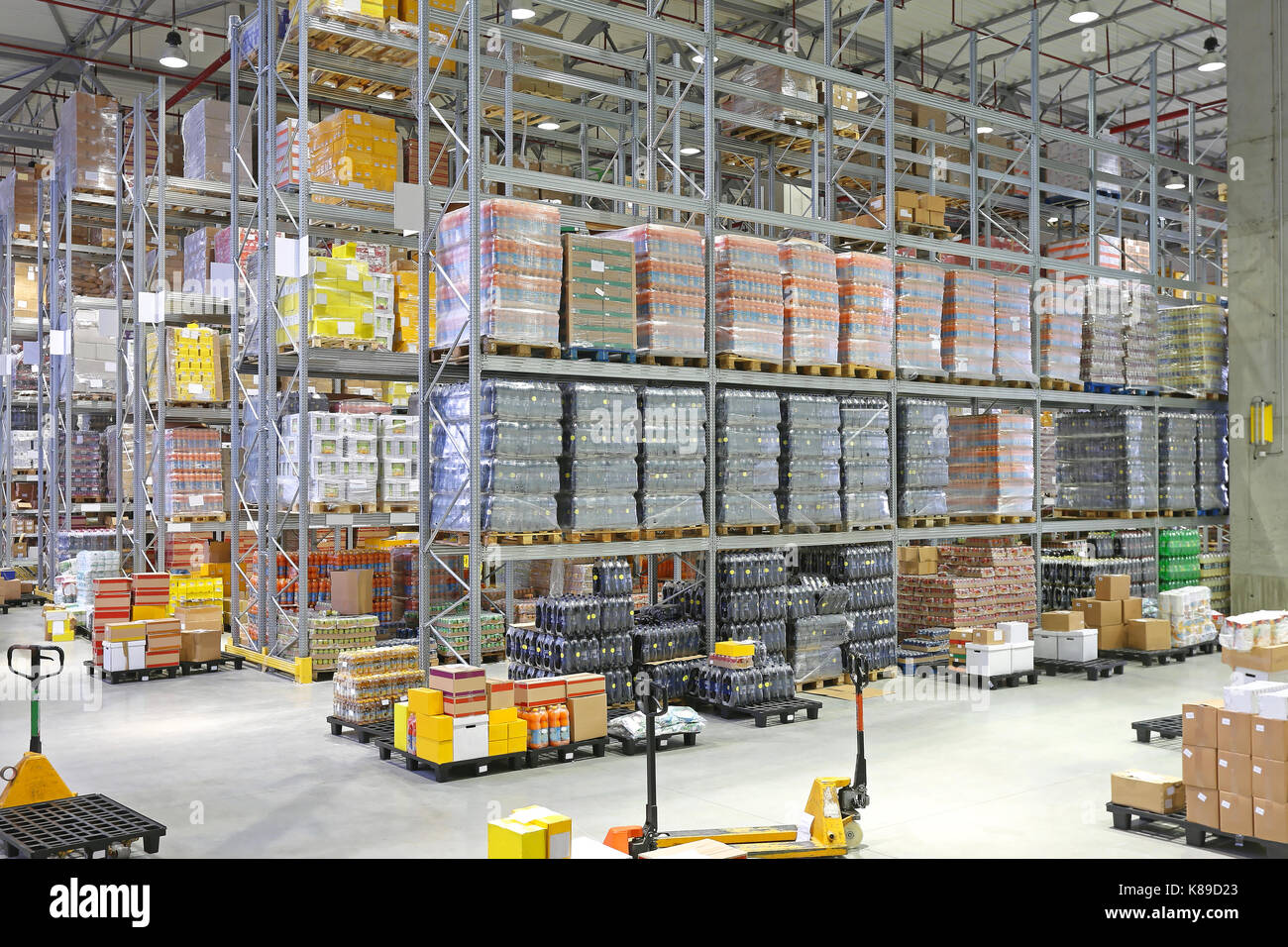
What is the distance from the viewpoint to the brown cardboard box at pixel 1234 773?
6.61 m

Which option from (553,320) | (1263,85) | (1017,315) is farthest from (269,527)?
(1263,85)

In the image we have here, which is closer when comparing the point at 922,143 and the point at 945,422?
the point at 945,422

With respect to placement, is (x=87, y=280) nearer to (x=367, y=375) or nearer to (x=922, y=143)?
(x=367, y=375)

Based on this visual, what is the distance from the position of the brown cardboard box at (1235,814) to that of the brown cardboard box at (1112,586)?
25.2 ft

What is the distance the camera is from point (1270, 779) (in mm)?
6484

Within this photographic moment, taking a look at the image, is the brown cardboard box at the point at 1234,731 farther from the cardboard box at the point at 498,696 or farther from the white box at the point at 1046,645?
the white box at the point at 1046,645

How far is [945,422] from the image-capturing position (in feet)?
44.8

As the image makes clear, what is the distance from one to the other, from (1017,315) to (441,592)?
334 inches

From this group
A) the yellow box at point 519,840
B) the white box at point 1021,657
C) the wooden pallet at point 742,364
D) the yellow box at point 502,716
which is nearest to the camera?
the yellow box at point 519,840

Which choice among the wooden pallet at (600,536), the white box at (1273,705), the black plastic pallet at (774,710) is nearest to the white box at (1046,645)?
the black plastic pallet at (774,710)

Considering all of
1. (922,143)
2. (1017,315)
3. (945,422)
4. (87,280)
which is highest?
(922,143)

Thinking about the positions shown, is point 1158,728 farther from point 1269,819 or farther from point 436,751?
point 436,751
